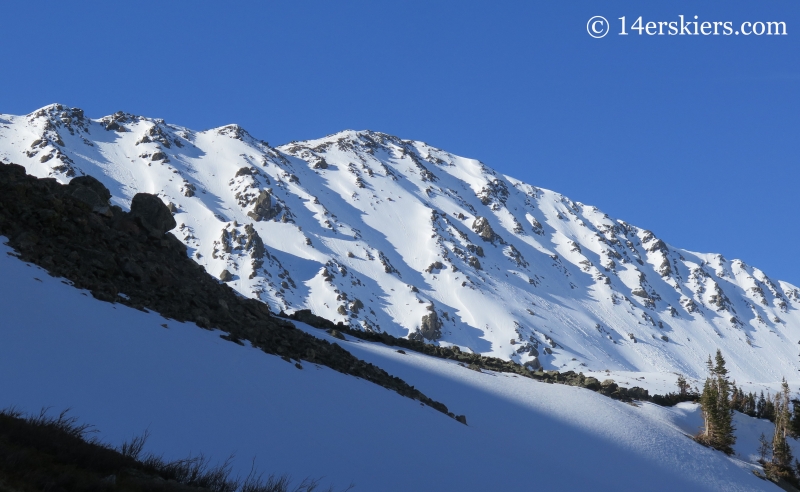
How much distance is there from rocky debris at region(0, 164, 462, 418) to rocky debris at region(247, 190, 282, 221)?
123m

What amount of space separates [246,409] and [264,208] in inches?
5402

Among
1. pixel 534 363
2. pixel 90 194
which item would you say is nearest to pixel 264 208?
pixel 534 363

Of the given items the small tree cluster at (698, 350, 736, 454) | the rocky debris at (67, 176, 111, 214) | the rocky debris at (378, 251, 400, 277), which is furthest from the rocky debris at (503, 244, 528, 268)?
the rocky debris at (67, 176, 111, 214)

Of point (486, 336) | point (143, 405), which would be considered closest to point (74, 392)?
point (143, 405)

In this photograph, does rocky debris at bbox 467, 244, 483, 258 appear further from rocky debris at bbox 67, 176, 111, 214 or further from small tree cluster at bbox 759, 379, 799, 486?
rocky debris at bbox 67, 176, 111, 214

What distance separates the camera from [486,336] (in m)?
127

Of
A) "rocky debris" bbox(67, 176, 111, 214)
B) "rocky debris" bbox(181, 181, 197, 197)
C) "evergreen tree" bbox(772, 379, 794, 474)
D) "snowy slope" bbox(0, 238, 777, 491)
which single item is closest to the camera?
"snowy slope" bbox(0, 238, 777, 491)

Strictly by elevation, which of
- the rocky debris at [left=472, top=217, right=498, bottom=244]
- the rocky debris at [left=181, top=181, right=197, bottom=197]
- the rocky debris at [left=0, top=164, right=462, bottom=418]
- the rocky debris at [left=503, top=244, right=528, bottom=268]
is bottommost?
the rocky debris at [left=0, top=164, right=462, bottom=418]

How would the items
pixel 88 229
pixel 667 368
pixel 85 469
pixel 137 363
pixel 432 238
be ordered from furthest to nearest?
pixel 432 238, pixel 667 368, pixel 88 229, pixel 137 363, pixel 85 469

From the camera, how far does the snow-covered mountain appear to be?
12500cm

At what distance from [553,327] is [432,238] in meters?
38.6

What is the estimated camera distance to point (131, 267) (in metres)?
19.1

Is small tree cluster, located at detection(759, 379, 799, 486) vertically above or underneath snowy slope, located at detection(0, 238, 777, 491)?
above

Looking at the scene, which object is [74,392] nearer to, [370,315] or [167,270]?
[167,270]
